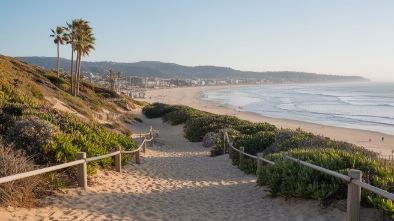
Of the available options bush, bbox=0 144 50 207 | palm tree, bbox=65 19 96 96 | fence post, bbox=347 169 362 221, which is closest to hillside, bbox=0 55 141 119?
palm tree, bbox=65 19 96 96

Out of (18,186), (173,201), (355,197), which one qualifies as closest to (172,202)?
(173,201)

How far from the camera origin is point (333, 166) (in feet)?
20.2

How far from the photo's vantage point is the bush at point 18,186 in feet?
16.2

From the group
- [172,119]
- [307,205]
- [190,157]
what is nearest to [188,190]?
[307,205]

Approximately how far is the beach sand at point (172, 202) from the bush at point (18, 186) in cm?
15

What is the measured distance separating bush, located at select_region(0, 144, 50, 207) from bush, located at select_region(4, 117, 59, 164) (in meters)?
1.23

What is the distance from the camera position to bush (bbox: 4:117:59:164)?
6977mm

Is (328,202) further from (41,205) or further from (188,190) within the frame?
(41,205)

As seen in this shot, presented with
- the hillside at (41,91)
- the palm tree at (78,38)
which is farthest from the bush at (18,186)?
the palm tree at (78,38)

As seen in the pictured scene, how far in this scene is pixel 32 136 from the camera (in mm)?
7262

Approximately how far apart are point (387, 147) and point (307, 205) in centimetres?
1974

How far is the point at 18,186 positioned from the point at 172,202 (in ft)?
9.49

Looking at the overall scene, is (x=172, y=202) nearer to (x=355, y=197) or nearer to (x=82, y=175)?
(x=82, y=175)

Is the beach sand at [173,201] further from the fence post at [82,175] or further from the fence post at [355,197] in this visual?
the fence post at [355,197]
